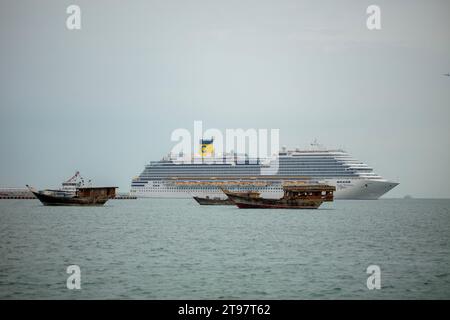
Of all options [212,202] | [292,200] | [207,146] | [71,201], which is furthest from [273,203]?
[207,146]

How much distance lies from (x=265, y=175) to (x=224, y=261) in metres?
93.6

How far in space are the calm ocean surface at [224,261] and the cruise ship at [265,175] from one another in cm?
7015

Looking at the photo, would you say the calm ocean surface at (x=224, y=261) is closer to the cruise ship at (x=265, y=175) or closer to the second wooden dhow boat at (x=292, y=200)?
the second wooden dhow boat at (x=292, y=200)

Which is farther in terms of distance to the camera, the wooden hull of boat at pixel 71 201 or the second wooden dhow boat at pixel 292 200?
the wooden hull of boat at pixel 71 201

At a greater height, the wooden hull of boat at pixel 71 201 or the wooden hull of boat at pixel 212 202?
the wooden hull of boat at pixel 71 201

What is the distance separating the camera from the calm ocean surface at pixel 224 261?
2477 centimetres

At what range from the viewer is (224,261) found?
3203 centimetres

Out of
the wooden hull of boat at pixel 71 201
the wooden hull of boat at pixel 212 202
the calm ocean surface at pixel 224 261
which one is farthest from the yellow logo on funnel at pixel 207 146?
the calm ocean surface at pixel 224 261

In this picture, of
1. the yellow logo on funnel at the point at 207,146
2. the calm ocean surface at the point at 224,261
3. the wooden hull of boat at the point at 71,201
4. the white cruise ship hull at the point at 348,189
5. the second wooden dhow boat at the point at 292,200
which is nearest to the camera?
the calm ocean surface at the point at 224,261

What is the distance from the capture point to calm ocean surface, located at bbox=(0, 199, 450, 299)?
24.8 m

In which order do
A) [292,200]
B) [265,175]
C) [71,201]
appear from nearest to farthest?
[292,200], [71,201], [265,175]

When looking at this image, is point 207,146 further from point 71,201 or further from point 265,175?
point 71,201
